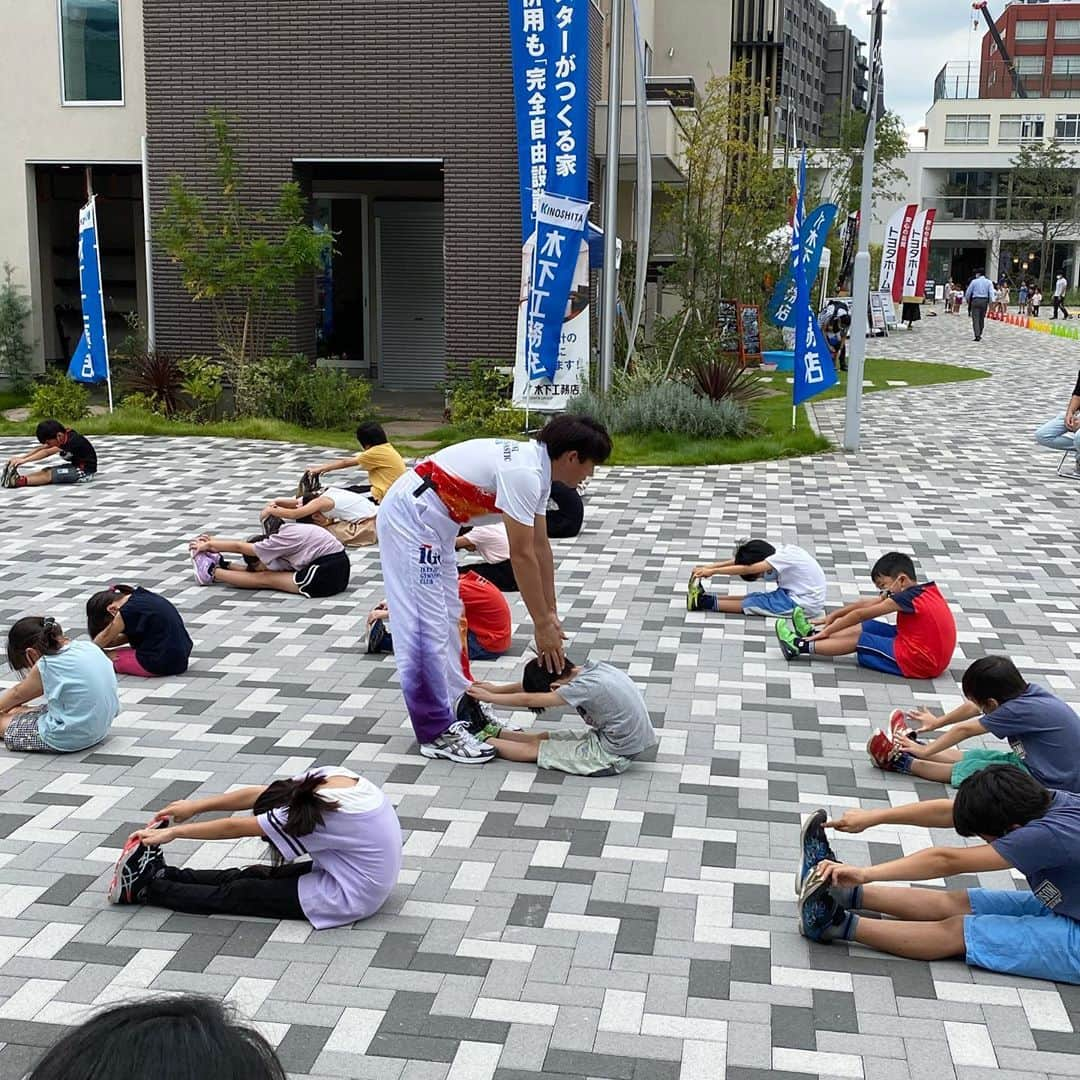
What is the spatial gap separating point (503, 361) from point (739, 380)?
3.24 m

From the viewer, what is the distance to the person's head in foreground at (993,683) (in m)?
5.35

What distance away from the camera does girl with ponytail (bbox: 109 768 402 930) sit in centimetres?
464

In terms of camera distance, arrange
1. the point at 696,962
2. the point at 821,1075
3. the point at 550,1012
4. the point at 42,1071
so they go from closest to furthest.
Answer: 1. the point at 42,1071
2. the point at 821,1075
3. the point at 550,1012
4. the point at 696,962

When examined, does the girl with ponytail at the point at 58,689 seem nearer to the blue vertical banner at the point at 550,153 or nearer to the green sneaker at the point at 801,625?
the green sneaker at the point at 801,625

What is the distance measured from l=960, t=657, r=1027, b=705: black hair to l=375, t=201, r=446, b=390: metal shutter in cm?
1745

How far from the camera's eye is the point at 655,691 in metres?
7.55

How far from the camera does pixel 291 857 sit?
482cm

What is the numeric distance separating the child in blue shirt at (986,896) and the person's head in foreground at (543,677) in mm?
1770

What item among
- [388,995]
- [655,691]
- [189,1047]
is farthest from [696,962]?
[189,1047]

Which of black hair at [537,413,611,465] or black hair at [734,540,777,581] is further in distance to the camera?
black hair at [734,540,777,581]

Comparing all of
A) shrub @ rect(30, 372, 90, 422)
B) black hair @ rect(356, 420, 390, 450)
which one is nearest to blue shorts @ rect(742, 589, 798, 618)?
black hair @ rect(356, 420, 390, 450)

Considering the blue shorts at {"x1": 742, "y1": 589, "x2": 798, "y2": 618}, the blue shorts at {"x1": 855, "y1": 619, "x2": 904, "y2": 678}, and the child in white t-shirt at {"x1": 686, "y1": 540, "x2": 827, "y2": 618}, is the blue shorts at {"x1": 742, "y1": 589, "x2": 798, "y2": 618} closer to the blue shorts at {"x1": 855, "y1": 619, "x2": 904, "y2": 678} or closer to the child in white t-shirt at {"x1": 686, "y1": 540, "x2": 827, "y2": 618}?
the child in white t-shirt at {"x1": 686, "y1": 540, "x2": 827, "y2": 618}

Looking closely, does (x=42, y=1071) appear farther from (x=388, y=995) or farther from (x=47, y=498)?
(x=47, y=498)

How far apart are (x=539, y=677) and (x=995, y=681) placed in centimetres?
215
